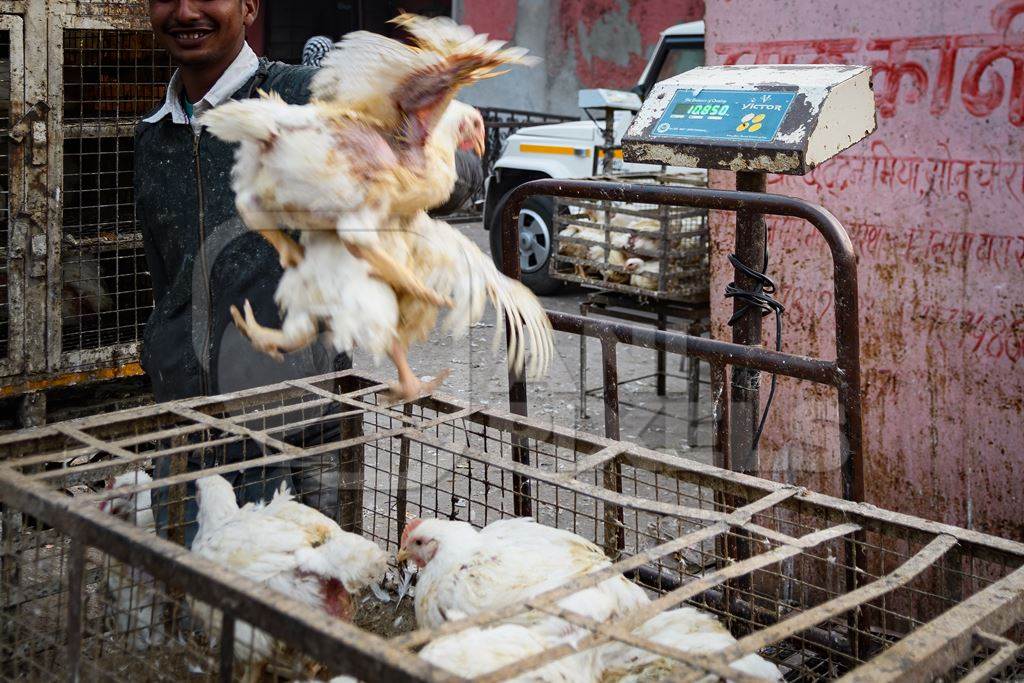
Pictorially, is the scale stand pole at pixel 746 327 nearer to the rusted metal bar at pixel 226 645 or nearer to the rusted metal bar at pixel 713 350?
the rusted metal bar at pixel 713 350

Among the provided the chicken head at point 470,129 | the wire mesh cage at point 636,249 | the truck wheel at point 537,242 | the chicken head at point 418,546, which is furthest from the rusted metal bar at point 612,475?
the truck wheel at point 537,242

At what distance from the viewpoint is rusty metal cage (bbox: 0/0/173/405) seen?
4.02 meters

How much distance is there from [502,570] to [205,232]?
129 centimetres

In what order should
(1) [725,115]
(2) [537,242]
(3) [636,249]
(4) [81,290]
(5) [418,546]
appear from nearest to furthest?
(5) [418,546] → (1) [725,115] → (4) [81,290] → (3) [636,249] → (2) [537,242]

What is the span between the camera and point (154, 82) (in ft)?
14.5

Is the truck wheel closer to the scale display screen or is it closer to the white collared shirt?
the scale display screen

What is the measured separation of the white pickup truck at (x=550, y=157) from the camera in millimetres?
8352

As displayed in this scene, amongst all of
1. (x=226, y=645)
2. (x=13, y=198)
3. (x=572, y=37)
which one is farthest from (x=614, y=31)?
(x=226, y=645)

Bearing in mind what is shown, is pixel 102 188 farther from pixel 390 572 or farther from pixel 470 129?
pixel 470 129

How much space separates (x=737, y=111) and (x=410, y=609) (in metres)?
1.78

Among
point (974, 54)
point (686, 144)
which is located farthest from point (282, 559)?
point (974, 54)

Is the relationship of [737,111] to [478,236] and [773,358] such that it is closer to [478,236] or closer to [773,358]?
[773,358]

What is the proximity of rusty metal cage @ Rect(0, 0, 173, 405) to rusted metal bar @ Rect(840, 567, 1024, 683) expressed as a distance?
3.53 m

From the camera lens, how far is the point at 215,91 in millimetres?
2871
